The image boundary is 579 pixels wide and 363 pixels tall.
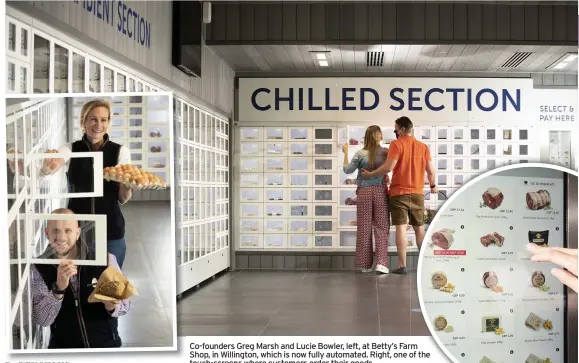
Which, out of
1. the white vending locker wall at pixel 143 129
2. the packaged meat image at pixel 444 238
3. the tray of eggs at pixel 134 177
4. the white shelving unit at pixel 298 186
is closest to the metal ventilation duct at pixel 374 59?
the white shelving unit at pixel 298 186

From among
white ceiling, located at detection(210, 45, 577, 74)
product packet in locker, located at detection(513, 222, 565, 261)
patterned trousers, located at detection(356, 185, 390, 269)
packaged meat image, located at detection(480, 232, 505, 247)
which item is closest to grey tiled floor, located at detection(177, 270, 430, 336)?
patterned trousers, located at detection(356, 185, 390, 269)

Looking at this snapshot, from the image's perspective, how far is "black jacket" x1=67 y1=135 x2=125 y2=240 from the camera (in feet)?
12.1

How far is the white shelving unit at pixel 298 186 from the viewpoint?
3898 millimetres

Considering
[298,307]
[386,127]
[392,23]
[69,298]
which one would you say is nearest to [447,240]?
[386,127]

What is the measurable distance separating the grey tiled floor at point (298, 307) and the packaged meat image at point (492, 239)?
17.7 inches

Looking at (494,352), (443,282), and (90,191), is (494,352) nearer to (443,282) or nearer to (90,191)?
(443,282)

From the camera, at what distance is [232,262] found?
3.99 meters

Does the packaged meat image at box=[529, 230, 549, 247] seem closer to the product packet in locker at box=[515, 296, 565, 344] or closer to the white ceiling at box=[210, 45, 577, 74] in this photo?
the product packet in locker at box=[515, 296, 565, 344]

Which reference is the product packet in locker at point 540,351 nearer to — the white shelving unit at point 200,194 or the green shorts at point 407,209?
the green shorts at point 407,209

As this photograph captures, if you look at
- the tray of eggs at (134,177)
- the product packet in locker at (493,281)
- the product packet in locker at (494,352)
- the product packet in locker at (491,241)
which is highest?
the tray of eggs at (134,177)

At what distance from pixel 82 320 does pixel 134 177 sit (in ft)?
2.26

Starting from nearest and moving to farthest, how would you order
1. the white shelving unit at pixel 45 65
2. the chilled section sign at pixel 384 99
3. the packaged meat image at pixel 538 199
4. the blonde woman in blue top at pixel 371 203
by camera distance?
the white shelving unit at pixel 45 65
the packaged meat image at pixel 538 199
the chilled section sign at pixel 384 99
the blonde woman in blue top at pixel 371 203

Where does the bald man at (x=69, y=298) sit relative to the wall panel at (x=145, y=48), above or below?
below

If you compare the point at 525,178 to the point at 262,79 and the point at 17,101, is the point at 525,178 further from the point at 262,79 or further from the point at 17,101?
the point at 17,101
